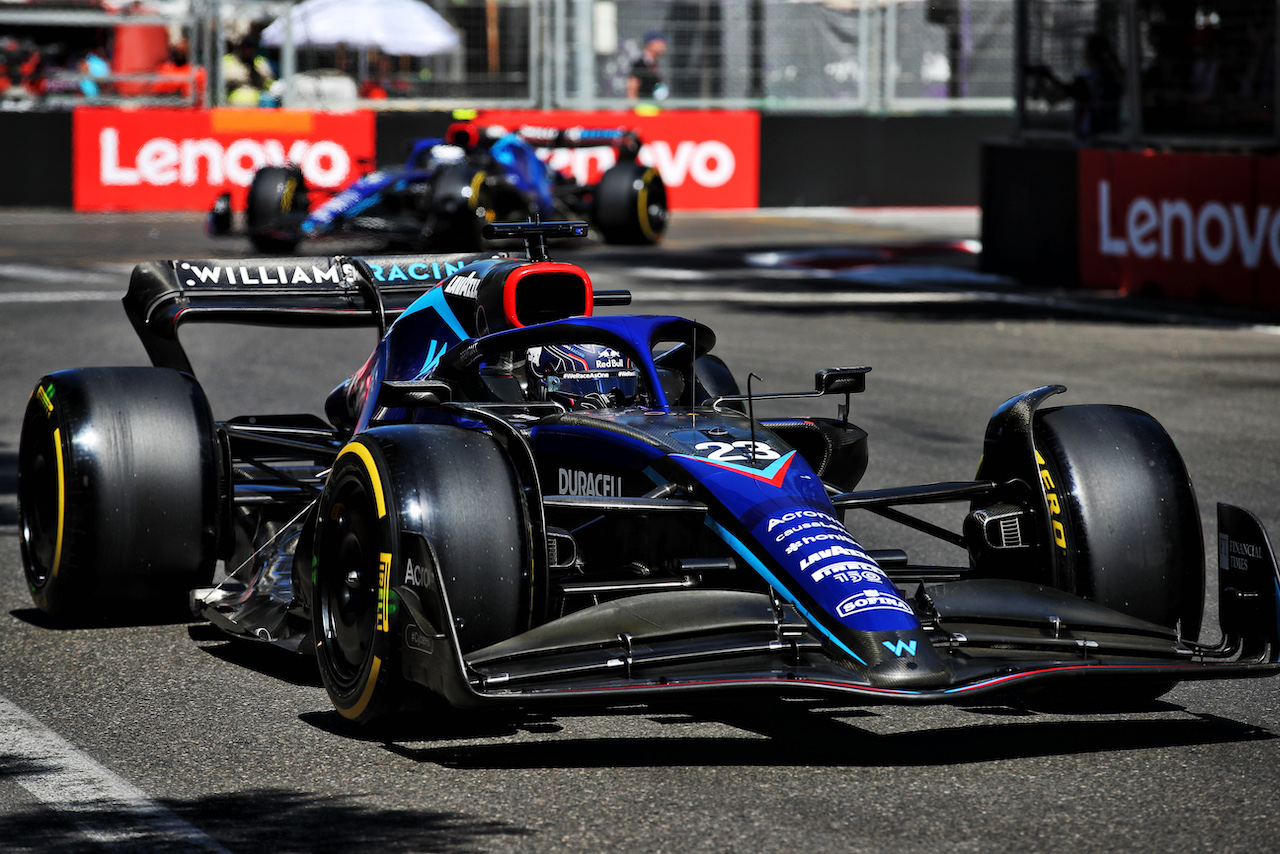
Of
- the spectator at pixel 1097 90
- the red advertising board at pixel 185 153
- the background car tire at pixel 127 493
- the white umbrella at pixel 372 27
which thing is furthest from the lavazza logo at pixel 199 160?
the background car tire at pixel 127 493

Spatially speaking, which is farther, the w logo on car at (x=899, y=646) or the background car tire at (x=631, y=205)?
the background car tire at (x=631, y=205)

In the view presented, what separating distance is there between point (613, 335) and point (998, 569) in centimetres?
133

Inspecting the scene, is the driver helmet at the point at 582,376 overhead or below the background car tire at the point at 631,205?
below

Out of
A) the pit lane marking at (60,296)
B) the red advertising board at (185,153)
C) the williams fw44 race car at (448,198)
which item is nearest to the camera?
the pit lane marking at (60,296)

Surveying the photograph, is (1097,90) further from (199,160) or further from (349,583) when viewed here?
(349,583)

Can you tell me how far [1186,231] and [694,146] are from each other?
39.1ft

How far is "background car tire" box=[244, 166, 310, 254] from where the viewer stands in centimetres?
1975

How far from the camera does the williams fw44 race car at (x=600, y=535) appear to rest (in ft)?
15.1

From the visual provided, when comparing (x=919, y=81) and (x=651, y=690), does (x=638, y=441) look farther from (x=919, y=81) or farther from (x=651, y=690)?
(x=919, y=81)

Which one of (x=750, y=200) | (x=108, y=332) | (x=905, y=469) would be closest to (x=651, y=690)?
(x=905, y=469)

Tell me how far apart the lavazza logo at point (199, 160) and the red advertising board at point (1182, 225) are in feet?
37.9

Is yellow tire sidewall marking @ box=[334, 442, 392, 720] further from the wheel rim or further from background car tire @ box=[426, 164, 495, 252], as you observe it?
background car tire @ box=[426, 164, 495, 252]

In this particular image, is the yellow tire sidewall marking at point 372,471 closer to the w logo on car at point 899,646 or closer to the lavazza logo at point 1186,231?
the w logo on car at point 899,646

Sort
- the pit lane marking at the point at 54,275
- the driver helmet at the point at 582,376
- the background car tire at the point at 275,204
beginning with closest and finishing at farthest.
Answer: the driver helmet at the point at 582,376
the pit lane marking at the point at 54,275
the background car tire at the point at 275,204
